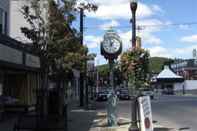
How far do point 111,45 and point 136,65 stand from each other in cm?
289

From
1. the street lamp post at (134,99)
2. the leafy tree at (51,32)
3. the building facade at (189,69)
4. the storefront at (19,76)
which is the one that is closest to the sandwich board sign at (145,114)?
the street lamp post at (134,99)

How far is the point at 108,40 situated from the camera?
2466 cm

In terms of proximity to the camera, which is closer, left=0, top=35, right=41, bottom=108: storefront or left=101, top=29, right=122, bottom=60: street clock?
left=101, top=29, right=122, bottom=60: street clock

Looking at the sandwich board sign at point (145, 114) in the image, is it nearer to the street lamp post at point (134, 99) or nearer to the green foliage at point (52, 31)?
the street lamp post at point (134, 99)

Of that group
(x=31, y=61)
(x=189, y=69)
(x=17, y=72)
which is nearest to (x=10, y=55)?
(x=31, y=61)

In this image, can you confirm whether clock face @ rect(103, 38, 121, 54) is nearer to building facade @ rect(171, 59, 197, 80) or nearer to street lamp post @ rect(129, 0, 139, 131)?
street lamp post @ rect(129, 0, 139, 131)

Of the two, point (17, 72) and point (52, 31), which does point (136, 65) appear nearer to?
point (52, 31)

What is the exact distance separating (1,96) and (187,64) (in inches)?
5300

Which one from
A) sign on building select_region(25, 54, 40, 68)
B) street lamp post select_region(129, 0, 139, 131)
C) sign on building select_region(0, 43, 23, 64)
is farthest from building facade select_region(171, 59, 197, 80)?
street lamp post select_region(129, 0, 139, 131)

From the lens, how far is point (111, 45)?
24.5 metres

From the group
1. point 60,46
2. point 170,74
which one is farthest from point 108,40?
point 170,74

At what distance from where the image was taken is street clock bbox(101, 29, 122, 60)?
24.2 m

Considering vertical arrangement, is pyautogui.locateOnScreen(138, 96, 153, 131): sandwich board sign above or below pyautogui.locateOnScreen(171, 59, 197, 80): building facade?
below

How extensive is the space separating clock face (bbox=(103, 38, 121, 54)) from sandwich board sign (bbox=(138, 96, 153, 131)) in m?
5.13
